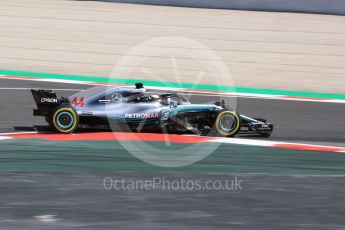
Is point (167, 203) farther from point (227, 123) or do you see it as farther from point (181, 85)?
point (181, 85)

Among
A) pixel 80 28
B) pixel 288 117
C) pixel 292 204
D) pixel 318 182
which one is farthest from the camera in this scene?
pixel 80 28

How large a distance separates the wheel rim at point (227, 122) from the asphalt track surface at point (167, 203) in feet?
9.28

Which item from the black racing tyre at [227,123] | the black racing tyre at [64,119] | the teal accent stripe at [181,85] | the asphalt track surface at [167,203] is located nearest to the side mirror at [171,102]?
the black racing tyre at [227,123]

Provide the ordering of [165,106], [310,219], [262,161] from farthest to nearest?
[165,106] < [262,161] < [310,219]

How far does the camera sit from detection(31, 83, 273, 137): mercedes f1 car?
1205 centimetres

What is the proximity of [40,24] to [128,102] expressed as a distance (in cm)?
1113

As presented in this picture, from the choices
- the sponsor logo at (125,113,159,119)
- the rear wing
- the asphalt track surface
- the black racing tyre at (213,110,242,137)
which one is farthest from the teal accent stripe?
the asphalt track surface

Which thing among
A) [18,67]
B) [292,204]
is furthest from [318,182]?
[18,67]

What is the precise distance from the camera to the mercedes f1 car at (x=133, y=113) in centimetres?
1205

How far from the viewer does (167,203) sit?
25.4 feet

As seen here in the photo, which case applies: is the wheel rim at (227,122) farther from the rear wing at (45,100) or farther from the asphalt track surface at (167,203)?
the asphalt track surface at (167,203)

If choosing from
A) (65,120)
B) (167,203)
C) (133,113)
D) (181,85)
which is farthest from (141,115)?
(181,85)

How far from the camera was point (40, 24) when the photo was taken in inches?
885

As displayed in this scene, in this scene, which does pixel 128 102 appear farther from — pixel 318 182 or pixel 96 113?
pixel 318 182
